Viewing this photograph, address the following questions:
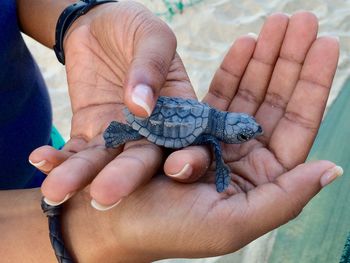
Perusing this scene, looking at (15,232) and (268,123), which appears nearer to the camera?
(15,232)

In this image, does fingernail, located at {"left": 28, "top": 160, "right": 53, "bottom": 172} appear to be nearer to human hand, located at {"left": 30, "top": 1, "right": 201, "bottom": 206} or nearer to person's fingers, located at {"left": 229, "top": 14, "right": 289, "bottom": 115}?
human hand, located at {"left": 30, "top": 1, "right": 201, "bottom": 206}

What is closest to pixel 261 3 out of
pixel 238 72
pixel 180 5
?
pixel 180 5

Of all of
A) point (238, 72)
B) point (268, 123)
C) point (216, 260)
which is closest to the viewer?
point (268, 123)

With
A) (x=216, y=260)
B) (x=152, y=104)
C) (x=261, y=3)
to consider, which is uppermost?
(x=152, y=104)

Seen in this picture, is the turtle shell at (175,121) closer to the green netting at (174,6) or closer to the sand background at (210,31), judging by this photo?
the sand background at (210,31)

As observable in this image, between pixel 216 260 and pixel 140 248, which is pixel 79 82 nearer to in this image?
pixel 140 248

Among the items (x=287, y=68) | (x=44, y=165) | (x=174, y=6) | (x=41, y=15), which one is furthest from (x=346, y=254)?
(x=174, y=6)

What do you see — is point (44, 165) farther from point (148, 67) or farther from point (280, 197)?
point (280, 197)
